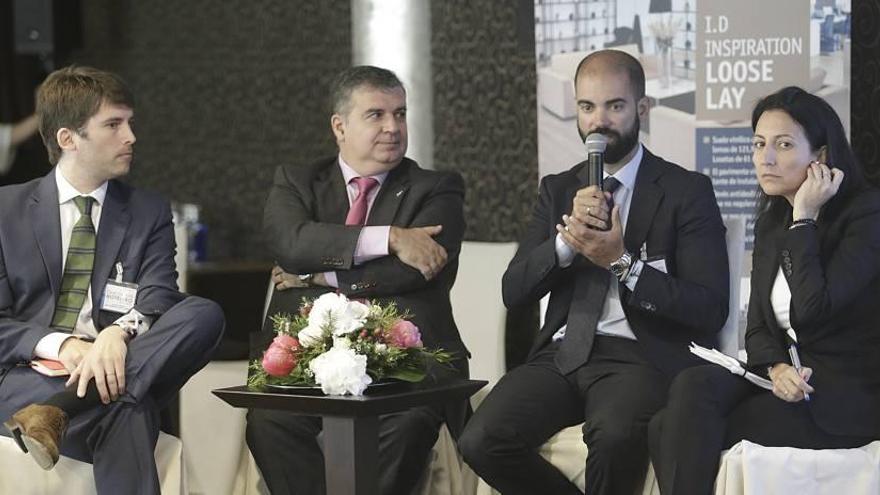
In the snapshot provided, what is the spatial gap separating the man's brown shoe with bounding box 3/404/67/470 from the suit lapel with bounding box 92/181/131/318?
53cm

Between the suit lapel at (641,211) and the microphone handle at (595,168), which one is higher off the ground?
the microphone handle at (595,168)

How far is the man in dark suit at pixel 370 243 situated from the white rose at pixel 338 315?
71cm

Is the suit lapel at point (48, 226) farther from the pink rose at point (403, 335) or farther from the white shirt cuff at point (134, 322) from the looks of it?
Answer: the pink rose at point (403, 335)

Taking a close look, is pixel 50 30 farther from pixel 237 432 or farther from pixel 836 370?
pixel 836 370

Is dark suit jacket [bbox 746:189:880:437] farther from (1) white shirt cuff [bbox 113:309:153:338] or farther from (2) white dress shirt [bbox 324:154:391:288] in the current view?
(1) white shirt cuff [bbox 113:309:153:338]

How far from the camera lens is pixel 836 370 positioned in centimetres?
386

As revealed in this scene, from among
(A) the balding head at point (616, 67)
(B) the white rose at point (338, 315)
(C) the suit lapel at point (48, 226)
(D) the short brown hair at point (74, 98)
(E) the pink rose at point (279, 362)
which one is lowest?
(E) the pink rose at point (279, 362)

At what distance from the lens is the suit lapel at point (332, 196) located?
4789mm

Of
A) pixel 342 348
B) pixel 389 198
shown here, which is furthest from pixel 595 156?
pixel 389 198

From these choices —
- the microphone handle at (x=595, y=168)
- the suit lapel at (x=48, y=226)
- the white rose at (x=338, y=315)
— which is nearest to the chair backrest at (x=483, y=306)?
the microphone handle at (x=595, y=168)

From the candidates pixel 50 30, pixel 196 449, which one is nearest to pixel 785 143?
pixel 196 449

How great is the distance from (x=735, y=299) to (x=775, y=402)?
1.86 feet

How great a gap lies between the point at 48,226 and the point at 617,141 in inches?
66.0

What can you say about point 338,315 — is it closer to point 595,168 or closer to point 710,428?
point 595,168
